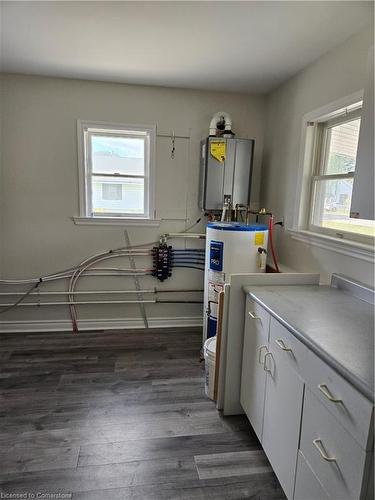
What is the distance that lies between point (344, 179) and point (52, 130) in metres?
2.59

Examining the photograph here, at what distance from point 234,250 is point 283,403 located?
4.12ft

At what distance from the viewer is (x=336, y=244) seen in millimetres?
2025

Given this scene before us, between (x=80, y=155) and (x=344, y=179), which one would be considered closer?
(x=344, y=179)

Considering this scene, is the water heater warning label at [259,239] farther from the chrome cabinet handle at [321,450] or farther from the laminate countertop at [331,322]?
the chrome cabinet handle at [321,450]

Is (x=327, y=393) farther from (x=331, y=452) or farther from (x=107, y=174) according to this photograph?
(x=107, y=174)

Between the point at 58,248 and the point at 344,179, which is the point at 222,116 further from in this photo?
the point at 58,248

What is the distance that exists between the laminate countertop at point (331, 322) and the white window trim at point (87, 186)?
1.67 m

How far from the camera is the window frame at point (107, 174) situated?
3012 millimetres

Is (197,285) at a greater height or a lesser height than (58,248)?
lesser

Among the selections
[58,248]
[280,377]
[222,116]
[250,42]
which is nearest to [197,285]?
[58,248]

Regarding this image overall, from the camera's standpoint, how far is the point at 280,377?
→ 1.45 meters

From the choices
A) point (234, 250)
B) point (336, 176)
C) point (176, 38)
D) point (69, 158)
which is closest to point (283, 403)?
point (234, 250)

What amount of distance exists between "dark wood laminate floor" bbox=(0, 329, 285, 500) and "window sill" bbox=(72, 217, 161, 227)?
1.22 metres

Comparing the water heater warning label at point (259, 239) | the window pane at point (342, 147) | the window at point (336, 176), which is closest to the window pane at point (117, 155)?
the water heater warning label at point (259, 239)
